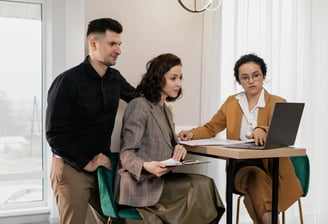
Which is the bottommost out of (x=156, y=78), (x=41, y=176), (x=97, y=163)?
(x=41, y=176)

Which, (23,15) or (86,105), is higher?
(23,15)

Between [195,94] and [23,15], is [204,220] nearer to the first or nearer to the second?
[195,94]

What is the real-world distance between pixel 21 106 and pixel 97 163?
134 centimetres

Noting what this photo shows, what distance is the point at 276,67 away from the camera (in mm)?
3355

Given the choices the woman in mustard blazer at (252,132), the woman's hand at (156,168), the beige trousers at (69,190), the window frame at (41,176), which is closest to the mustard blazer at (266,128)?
the woman in mustard blazer at (252,132)

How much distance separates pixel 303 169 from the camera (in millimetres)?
2730

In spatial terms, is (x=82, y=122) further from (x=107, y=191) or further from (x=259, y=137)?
(x=259, y=137)

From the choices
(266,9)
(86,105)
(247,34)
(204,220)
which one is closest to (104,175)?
(86,105)

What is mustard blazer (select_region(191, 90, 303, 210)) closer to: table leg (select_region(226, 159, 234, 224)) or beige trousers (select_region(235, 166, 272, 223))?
beige trousers (select_region(235, 166, 272, 223))

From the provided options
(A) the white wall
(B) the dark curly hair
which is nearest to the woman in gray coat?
(B) the dark curly hair

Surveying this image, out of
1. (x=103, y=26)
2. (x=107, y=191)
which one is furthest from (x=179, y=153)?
(x=103, y=26)

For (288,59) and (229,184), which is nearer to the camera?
(229,184)

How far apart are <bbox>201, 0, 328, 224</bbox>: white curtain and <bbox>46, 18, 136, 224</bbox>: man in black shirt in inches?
42.1

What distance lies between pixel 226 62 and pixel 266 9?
53 centimetres
